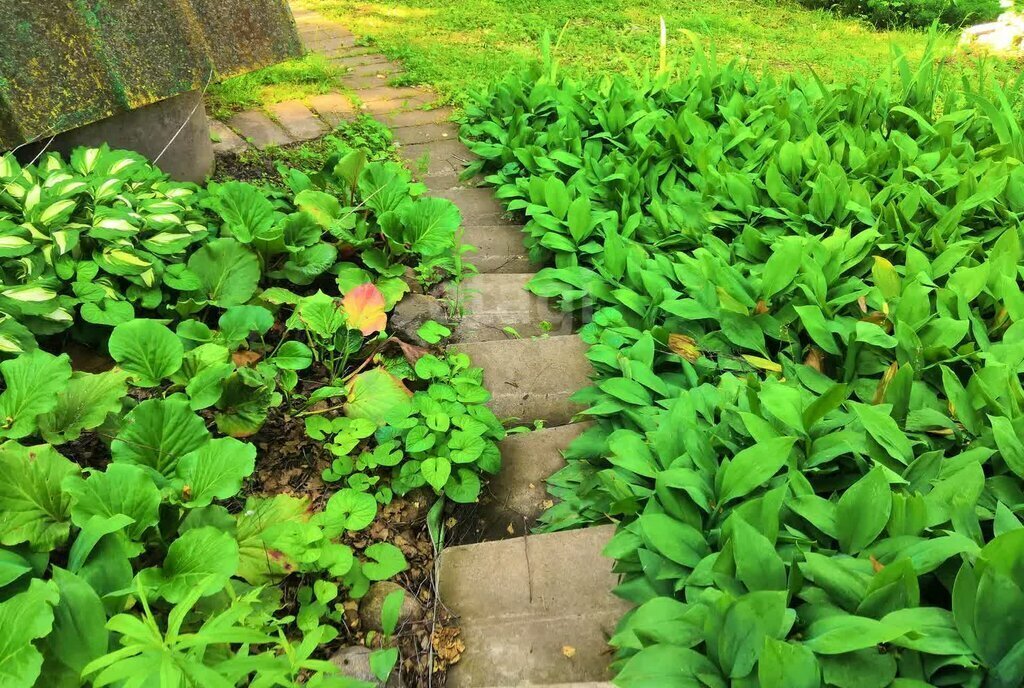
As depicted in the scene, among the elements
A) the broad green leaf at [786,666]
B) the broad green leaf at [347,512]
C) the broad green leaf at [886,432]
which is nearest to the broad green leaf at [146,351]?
the broad green leaf at [347,512]

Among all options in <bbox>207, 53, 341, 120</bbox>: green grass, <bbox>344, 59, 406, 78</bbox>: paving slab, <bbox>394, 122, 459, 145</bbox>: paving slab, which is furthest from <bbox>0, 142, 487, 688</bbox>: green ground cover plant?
<bbox>344, 59, 406, 78</bbox>: paving slab

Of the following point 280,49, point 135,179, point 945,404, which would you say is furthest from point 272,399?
point 945,404

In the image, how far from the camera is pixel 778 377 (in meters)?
2.16

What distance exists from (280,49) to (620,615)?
277cm

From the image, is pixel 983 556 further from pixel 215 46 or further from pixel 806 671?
pixel 215 46

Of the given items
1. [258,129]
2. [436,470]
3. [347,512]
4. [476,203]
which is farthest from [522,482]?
[258,129]

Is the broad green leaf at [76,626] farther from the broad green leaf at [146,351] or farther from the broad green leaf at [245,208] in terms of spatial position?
the broad green leaf at [245,208]

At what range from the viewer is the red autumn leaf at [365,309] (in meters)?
2.42

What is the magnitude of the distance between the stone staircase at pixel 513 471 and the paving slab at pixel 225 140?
0.01 meters

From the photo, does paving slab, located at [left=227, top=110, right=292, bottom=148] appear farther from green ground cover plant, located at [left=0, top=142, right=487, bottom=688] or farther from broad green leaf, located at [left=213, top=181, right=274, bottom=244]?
broad green leaf, located at [left=213, top=181, right=274, bottom=244]

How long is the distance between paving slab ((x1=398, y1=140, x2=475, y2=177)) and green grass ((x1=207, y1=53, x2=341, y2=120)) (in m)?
0.81

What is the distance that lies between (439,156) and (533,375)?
210 centimetres

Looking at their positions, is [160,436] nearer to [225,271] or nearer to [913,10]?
[225,271]

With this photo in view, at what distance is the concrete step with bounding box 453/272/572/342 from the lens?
9.09 feet
